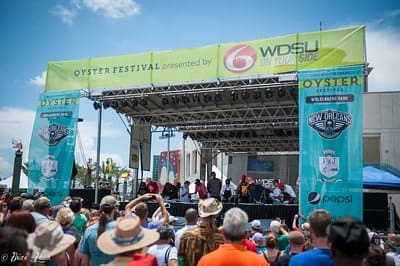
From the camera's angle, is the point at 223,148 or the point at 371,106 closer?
the point at 371,106

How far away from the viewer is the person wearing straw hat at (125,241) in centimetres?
236

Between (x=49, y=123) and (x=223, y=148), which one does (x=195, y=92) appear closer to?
(x=49, y=123)

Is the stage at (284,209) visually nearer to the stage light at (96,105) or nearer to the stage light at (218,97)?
the stage light at (96,105)

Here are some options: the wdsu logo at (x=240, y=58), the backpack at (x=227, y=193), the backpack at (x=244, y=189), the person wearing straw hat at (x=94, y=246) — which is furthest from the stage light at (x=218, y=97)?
the person wearing straw hat at (x=94, y=246)

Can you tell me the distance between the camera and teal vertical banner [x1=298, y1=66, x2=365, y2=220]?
8.57 meters

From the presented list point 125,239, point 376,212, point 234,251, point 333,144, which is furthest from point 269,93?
point 125,239

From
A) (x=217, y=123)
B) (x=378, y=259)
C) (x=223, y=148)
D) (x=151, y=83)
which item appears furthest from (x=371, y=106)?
(x=378, y=259)

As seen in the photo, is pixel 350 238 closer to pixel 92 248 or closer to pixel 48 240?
pixel 48 240

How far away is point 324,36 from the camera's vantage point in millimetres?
9656

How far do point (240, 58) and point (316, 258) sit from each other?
879cm

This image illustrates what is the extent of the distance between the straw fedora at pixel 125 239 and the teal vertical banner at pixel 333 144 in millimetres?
6932

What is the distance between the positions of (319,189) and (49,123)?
823cm

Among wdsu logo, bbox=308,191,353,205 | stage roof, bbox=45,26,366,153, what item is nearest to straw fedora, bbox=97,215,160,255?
wdsu logo, bbox=308,191,353,205

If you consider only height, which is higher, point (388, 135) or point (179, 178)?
point (388, 135)
